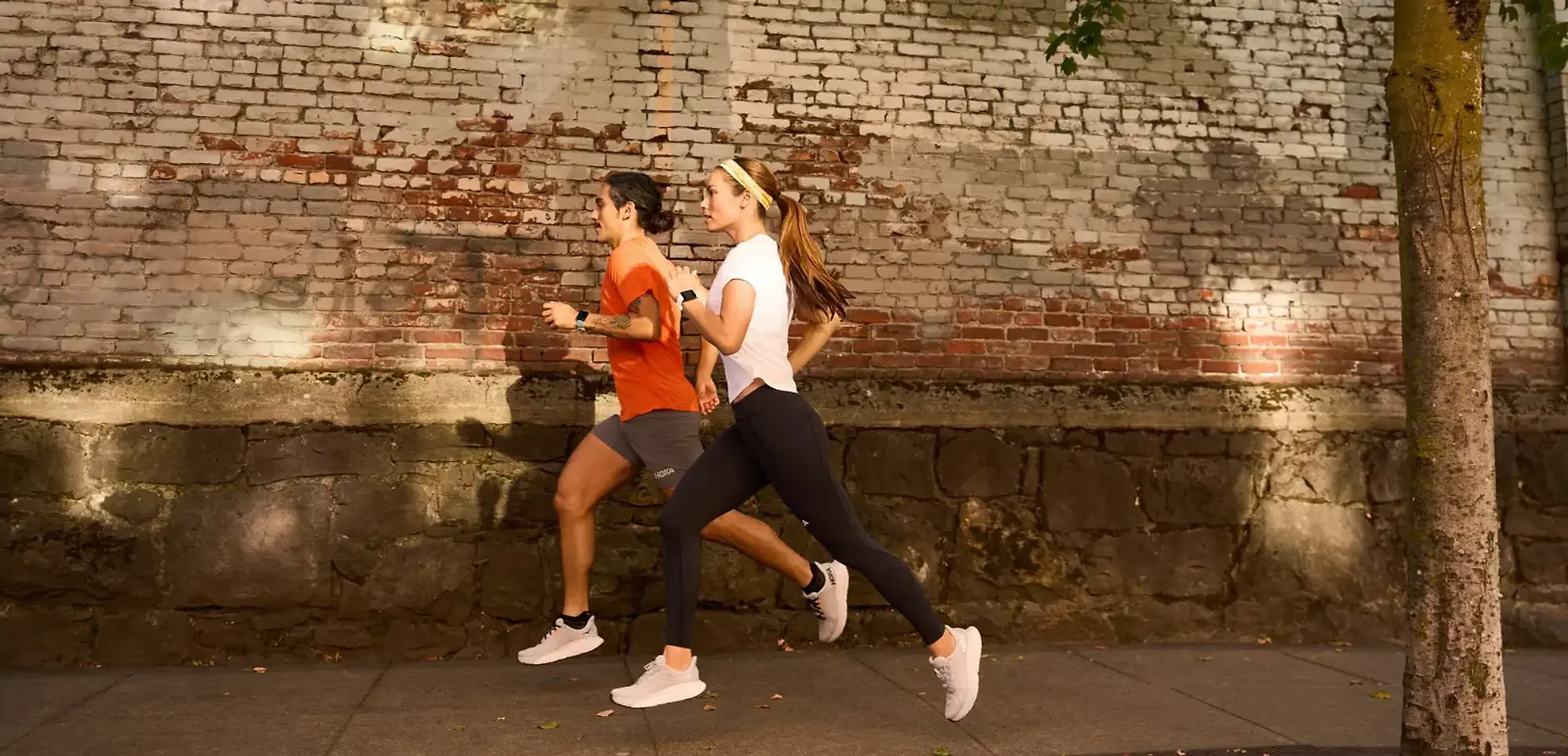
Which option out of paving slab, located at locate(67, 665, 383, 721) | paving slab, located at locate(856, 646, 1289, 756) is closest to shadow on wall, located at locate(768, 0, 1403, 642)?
paving slab, located at locate(856, 646, 1289, 756)

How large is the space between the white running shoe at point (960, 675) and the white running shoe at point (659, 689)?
80cm

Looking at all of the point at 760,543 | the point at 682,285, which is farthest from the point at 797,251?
the point at 760,543

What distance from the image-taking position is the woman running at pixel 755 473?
3896 mm

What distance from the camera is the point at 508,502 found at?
5586mm

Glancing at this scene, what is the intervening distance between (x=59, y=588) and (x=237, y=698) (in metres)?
1.37

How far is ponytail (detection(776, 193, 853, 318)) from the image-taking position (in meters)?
4.15

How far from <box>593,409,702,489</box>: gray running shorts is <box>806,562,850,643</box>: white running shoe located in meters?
0.68

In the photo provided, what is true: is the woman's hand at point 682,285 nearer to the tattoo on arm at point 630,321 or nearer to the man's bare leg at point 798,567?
the tattoo on arm at point 630,321

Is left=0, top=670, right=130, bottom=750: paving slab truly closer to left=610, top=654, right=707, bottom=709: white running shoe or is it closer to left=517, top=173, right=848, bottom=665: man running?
left=517, top=173, right=848, bottom=665: man running

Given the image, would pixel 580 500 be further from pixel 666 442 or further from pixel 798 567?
pixel 798 567

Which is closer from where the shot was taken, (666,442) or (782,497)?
(782,497)

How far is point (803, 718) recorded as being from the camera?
4.20 metres

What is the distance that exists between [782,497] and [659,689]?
0.74 metres

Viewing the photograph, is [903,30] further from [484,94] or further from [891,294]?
[484,94]
